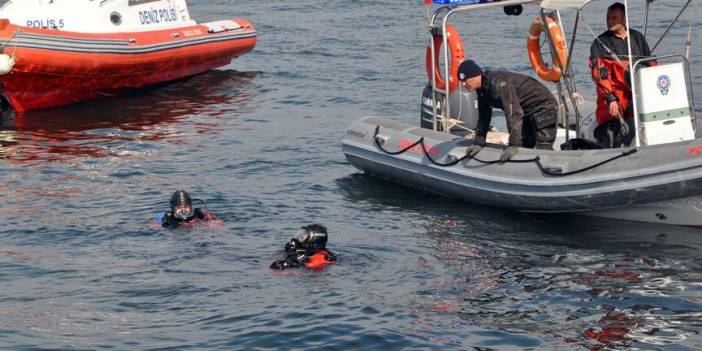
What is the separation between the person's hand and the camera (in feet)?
39.0

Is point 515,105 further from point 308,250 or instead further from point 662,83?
point 308,250

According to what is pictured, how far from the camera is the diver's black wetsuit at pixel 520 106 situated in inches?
480

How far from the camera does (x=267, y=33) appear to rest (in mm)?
26359

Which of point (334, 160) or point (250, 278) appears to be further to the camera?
point (334, 160)

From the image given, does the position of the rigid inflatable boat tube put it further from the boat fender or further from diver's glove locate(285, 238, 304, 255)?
the boat fender

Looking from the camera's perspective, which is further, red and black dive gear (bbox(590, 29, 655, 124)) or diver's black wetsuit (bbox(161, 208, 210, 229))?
red and black dive gear (bbox(590, 29, 655, 124))

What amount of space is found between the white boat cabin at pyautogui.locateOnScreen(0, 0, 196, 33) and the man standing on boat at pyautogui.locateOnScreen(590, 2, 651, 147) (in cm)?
1053

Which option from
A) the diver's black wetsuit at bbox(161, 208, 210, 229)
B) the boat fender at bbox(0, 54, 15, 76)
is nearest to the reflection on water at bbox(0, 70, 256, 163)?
the boat fender at bbox(0, 54, 15, 76)

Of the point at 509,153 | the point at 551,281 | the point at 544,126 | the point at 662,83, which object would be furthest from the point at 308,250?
the point at 662,83

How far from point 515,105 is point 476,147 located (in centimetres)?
80

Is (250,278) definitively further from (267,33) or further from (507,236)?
(267,33)

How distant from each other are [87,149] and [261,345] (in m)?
8.47

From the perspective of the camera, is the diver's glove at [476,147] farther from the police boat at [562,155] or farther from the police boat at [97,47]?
the police boat at [97,47]

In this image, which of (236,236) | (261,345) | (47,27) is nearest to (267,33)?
(47,27)
